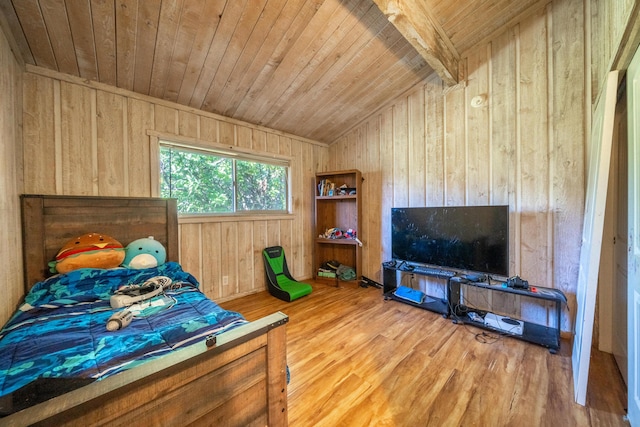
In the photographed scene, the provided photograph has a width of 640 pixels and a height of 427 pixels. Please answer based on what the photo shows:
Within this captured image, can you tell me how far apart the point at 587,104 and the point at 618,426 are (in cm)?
236

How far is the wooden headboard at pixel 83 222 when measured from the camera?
1.86 metres

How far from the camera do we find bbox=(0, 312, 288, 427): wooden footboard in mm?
628

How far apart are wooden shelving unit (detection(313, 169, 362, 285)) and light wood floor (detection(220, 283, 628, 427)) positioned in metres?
1.34

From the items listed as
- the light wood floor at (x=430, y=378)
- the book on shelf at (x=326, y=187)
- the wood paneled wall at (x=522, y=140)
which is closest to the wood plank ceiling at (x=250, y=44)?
the wood paneled wall at (x=522, y=140)

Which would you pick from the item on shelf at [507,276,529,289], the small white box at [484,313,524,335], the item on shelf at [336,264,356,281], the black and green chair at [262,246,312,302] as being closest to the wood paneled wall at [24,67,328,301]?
the black and green chair at [262,246,312,302]

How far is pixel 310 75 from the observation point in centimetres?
263

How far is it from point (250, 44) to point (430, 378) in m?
2.99

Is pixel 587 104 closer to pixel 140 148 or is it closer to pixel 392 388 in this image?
pixel 392 388

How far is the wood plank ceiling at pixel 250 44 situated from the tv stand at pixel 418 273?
2.20 metres

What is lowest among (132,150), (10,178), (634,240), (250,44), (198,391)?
(198,391)

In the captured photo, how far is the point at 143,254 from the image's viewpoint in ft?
7.05

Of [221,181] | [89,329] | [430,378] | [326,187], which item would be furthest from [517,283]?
[221,181]

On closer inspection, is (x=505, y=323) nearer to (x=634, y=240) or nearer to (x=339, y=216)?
(x=634, y=240)

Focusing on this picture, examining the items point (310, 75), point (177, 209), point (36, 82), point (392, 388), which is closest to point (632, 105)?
point (392, 388)
